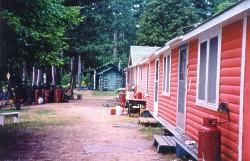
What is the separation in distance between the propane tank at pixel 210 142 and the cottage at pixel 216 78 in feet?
0.60

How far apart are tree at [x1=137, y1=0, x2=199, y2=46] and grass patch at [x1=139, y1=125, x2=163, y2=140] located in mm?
23065

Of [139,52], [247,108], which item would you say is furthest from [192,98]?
[139,52]

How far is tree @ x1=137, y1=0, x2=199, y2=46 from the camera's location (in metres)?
34.1

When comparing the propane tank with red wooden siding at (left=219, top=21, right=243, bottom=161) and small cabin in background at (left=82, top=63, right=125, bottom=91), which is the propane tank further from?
small cabin in background at (left=82, top=63, right=125, bottom=91)

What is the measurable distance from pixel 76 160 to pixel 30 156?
116 cm

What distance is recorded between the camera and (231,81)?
5.20 metres

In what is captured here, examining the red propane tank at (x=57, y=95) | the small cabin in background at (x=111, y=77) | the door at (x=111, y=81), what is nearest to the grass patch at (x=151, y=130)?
the red propane tank at (x=57, y=95)

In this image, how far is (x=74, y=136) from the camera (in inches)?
377

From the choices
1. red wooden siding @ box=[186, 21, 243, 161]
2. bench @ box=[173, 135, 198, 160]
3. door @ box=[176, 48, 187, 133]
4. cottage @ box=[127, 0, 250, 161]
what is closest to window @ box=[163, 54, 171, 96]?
cottage @ box=[127, 0, 250, 161]

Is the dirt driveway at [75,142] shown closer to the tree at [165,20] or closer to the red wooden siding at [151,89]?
the red wooden siding at [151,89]

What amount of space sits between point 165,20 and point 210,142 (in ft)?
102

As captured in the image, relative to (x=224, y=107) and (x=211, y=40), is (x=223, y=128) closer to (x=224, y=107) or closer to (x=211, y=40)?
(x=224, y=107)

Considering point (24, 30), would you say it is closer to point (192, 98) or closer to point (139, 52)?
point (192, 98)

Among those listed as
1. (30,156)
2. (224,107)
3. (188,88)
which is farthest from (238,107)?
(30,156)
